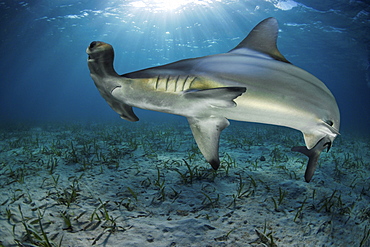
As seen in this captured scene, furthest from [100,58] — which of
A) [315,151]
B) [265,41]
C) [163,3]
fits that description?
[163,3]

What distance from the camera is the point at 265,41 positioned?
2316mm

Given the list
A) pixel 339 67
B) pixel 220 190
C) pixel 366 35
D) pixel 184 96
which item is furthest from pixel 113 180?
pixel 339 67

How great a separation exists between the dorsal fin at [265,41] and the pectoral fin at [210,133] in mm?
936

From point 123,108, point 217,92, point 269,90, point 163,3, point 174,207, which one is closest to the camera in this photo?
point 217,92

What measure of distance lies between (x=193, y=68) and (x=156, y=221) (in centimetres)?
191

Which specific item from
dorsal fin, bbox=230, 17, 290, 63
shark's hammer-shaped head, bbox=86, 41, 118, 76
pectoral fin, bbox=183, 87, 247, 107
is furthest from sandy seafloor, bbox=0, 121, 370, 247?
dorsal fin, bbox=230, 17, 290, 63

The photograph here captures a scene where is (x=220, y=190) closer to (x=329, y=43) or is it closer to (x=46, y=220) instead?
(x=46, y=220)

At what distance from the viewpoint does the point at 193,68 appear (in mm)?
1774

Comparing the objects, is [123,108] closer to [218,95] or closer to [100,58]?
[100,58]

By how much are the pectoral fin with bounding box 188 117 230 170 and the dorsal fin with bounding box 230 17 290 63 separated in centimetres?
94

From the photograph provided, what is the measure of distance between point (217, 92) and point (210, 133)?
2.24ft

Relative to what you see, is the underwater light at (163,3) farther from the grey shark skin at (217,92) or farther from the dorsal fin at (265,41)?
the grey shark skin at (217,92)

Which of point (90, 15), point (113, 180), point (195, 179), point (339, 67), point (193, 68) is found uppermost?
point (90, 15)

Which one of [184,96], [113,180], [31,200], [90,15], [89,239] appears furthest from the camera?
[90,15]
